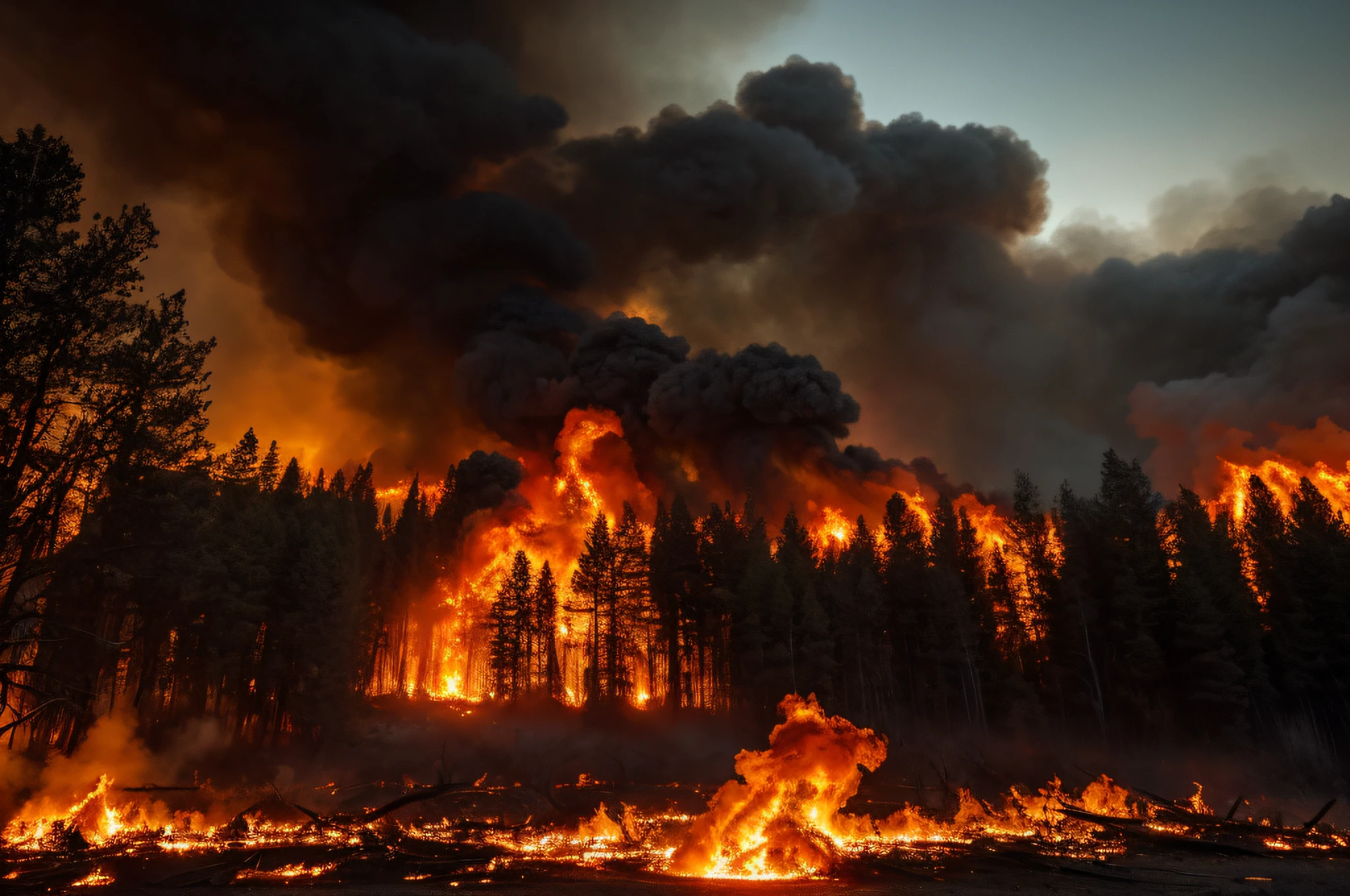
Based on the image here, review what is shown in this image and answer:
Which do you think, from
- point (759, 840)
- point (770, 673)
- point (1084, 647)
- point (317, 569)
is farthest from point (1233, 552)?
point (317, 569)

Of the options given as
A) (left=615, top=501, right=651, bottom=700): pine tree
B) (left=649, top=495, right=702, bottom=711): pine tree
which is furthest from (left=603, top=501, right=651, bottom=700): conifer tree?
(left=649, top=495, right=702, bottom=711): pine tree

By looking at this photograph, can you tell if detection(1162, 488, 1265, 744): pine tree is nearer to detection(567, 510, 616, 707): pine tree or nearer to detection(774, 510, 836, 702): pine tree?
detection(774, 510, 836, 702): pine tree

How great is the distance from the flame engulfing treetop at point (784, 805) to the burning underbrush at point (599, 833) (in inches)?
1.7

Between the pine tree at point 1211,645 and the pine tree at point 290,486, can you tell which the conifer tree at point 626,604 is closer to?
the pine tree at point 290,486

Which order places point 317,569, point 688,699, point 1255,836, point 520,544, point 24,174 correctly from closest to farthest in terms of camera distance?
point 24,174 < point 1255,836 < point 317,569 < point 688,699 < point 520,544

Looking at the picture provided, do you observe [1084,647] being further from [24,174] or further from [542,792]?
[24,174]

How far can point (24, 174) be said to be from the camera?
671 inches

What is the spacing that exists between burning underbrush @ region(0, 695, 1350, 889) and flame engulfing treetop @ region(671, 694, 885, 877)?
42 millimetres

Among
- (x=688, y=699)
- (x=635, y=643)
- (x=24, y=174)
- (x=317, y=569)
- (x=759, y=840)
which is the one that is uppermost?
(x=24, y=174)

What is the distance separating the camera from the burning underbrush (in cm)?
1897

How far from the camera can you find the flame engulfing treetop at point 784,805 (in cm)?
1912

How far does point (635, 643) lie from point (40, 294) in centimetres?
4582

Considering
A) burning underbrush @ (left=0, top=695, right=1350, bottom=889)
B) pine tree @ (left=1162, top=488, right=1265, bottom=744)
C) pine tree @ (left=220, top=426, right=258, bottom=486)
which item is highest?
pine tree @ (left=220, top=426, right=258, bottom=486)

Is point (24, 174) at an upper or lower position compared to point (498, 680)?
upper
